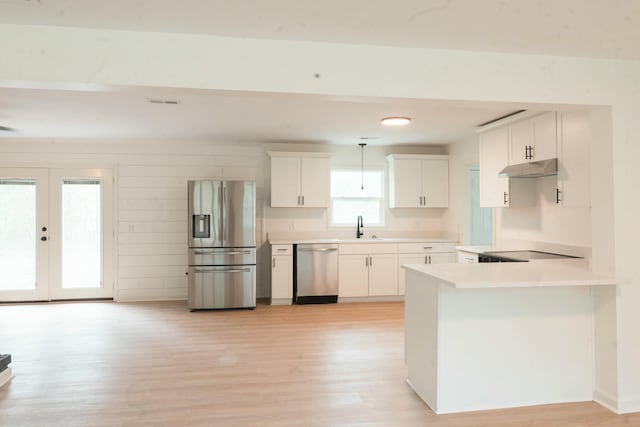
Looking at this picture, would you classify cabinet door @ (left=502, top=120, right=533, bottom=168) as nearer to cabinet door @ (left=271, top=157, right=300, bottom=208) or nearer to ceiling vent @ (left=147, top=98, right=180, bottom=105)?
cabinet door @ (left=271, top=157, right=300, bottom=208)

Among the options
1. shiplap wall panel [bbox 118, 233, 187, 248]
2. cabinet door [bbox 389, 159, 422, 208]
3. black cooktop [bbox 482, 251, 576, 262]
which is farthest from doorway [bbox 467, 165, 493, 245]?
shiplap wall panel [bbox 118, 233, 187, 248]

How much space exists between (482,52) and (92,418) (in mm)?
3292

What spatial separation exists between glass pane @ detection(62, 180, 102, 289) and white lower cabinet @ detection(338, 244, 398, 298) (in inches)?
138

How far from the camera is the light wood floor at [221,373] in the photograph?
2.68 meters

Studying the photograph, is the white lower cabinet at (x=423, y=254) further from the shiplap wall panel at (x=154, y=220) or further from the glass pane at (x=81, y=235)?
the glass pane at (x=81, y=235)

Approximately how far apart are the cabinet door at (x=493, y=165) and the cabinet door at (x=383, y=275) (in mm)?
1618

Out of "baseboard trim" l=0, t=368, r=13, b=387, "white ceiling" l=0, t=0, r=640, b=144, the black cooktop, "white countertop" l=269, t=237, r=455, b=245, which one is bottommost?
"baseboard trim" l=0, t=368, r=13, b=387

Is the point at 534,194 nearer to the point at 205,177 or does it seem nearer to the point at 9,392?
the point at 205,177

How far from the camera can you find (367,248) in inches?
237

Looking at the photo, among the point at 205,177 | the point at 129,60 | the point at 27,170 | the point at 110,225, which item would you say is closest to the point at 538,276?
the point at 129,60

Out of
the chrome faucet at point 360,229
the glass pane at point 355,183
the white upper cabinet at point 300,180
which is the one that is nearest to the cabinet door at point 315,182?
the white upper cabinet at point 300,180

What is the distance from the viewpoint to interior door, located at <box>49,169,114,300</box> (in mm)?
6066

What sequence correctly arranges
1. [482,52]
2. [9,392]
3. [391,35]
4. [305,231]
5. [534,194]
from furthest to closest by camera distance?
[305,231] < [534,194] < [9,392] < [482,52] < [391,35]

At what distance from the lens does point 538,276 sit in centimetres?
269
